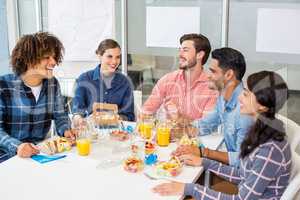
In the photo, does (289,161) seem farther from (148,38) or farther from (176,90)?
(148,38)

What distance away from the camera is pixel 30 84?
209cm

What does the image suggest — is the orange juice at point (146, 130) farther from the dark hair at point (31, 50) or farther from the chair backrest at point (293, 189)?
the chair backrest at point (293, 189)

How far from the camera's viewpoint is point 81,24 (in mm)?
3510

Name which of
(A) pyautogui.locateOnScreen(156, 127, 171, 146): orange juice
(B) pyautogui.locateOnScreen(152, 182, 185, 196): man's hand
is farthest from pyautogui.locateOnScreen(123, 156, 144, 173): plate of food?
(A) pyautogui.locateOnScreen(156, 127, 171, 146): orange juice

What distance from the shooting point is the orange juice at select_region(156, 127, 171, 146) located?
1.98 metres

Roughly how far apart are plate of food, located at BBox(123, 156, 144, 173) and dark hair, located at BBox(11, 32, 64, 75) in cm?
75

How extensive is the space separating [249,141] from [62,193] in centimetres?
72

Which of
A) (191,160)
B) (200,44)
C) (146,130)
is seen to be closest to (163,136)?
(146,130)

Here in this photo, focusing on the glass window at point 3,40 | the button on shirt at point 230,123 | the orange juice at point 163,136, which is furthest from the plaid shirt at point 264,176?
the glass window at point 3,40

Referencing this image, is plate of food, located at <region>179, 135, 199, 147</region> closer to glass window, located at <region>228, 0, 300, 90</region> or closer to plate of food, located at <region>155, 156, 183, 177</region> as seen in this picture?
plate of food, located at <region>155, 156, 183, 177</region>

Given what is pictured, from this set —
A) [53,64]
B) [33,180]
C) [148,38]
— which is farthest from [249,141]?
[148,38]

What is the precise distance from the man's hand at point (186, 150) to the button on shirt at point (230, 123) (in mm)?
165

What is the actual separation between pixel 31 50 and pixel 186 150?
3.03ft

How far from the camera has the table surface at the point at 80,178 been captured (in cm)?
146
